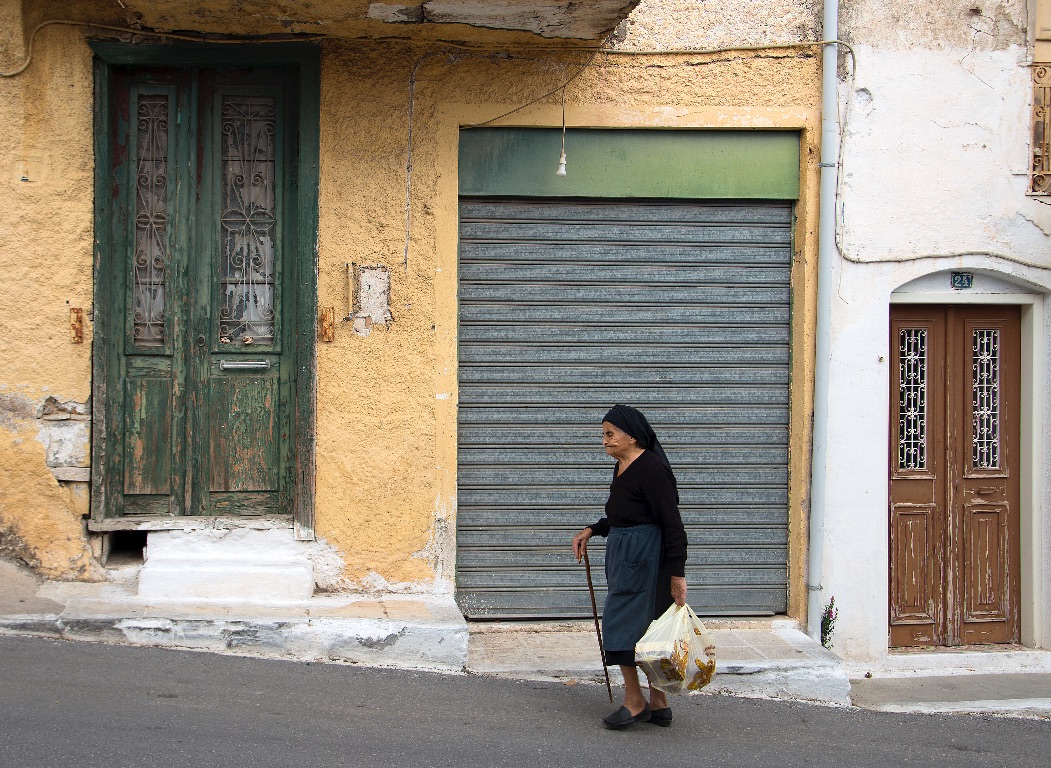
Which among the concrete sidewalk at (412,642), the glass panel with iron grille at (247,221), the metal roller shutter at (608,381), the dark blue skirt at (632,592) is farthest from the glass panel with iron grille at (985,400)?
Result: the glass panel with iron grille at (247,221)

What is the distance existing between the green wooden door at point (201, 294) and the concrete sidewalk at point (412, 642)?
76 centimetres

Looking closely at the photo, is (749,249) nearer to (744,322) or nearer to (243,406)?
(744,322)

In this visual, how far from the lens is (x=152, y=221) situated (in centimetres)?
688

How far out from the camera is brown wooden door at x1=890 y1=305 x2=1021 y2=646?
293 inches

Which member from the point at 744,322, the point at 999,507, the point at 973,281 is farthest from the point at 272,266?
the point at 999,507

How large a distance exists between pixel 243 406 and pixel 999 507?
17.3ft

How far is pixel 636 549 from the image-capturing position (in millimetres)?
5160

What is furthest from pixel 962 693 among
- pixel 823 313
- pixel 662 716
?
pixel 823 313

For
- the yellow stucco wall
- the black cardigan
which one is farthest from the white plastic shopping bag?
the yellow stucco wall

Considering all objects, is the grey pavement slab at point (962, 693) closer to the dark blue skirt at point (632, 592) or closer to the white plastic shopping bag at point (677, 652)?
the white plastic shopping bag at point (677, 652)

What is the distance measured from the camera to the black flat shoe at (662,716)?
539 centimetres

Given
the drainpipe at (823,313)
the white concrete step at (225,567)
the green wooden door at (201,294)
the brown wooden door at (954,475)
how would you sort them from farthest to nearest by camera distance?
the brown wooden door at (954,475), the drainpipe at (823,313), the green wooden door at (201,294), the white concrete step at (225,567)

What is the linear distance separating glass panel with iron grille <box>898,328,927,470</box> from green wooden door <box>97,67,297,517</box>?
4.19 meters

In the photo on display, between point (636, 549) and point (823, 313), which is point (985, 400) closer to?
point (823, 313)
